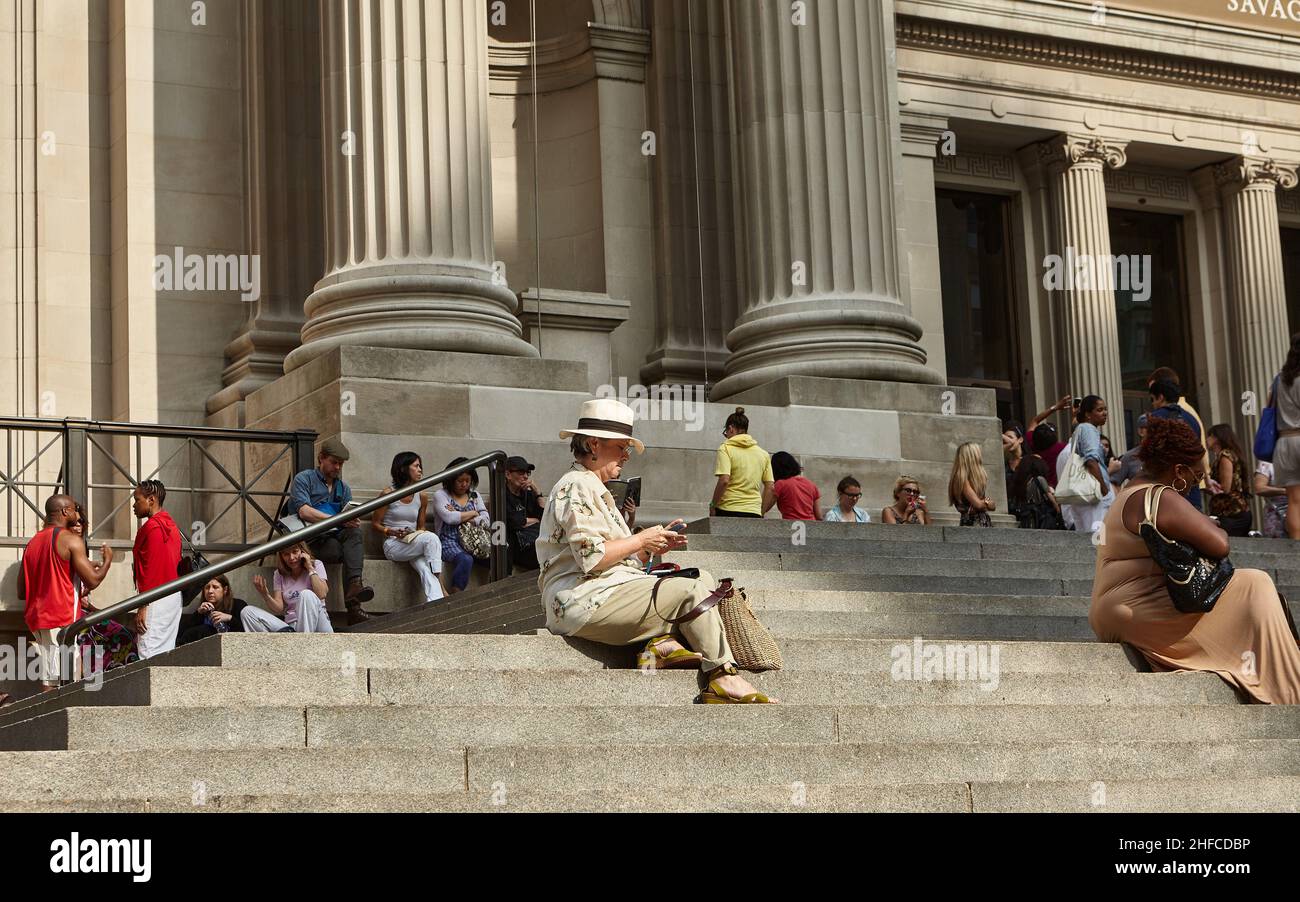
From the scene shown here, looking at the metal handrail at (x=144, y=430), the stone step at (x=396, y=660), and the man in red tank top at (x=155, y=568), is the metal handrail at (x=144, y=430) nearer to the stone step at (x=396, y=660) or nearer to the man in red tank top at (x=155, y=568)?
the man in red tank top at (x=155, y=568)

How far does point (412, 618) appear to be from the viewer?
567 inches

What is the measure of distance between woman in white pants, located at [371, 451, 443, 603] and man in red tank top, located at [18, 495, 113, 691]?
2.44 m

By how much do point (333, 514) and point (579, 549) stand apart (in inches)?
239

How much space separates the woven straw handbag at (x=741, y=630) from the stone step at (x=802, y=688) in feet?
0.27

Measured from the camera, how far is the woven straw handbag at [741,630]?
1024cm

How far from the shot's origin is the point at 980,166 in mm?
31547

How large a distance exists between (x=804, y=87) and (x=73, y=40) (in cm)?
778

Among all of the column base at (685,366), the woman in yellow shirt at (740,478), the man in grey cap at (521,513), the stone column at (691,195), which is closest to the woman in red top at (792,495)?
the woman in yellow shirt at (740,478)

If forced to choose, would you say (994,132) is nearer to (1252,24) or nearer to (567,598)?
(1252,24)

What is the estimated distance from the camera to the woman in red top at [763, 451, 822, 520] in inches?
682

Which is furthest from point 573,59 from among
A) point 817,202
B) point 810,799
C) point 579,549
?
point 810,799

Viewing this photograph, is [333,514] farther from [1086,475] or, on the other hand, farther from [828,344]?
[1086,475]

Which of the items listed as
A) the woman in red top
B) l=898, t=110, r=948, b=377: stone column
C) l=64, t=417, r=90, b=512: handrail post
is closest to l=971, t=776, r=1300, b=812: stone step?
the woman in red top
